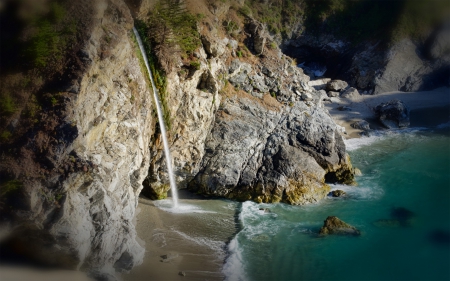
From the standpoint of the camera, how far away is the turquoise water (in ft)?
41.9

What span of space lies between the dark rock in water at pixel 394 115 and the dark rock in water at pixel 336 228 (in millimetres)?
19241

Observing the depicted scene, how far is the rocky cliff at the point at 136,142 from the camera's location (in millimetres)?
10188

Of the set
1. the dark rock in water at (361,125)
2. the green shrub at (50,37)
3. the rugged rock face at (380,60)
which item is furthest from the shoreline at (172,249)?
the rugged rock face at (380,60)

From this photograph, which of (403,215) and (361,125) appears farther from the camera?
(361,125)

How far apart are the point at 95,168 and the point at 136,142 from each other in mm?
3218

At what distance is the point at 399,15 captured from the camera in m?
45.9

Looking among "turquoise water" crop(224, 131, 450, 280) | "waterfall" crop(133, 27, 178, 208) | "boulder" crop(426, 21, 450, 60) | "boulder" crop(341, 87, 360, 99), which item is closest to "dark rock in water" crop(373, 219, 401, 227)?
"turquoise water" crop(224, 131, 450, 280)

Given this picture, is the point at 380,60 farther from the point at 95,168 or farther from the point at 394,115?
the point at 95,168

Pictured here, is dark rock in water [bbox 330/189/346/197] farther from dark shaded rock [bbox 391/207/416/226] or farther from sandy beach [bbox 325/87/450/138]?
sandy beach [bbox 325/87/450/138]

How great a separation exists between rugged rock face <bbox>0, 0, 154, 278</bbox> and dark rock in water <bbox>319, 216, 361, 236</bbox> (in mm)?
7501

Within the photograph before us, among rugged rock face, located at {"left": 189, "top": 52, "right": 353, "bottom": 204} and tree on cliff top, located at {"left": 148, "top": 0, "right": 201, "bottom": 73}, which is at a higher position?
tree on cliff top, located at {"left": 148, "top": 0, "right": 201, "bottom": 73}

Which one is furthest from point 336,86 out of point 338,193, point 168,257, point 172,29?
point 168,257

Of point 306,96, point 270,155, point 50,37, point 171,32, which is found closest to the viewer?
point 50,37

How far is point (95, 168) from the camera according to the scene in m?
11.2
